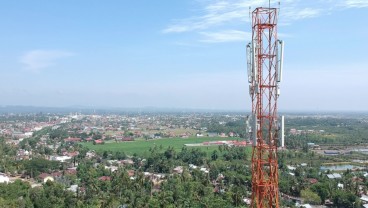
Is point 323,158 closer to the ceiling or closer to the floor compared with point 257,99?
closer to the floor

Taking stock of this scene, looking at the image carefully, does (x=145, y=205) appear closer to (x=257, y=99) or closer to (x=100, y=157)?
(x=257, y=99)

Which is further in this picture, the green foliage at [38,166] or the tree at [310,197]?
the green foliage at [38,166]

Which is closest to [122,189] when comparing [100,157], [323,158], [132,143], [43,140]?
[100,157]

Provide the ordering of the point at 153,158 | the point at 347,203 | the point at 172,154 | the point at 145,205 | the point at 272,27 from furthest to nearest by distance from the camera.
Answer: the point at 172,154 → the point at 153,158 → the point at 347,203 → the point at 145,205 → the point at 272,27

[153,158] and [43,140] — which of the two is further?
[43,140]

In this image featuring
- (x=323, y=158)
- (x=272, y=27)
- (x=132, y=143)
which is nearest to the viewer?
(x=272, y=27)

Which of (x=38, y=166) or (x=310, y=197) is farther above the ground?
(x=38, y=166)

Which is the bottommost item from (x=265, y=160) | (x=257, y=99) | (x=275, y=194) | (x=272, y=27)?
(x=275, y=194)

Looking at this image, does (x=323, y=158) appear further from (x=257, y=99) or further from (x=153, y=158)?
(x=257, y=99)

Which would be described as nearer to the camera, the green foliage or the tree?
the tree

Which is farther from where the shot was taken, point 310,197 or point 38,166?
point 38,166
